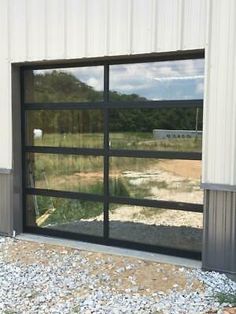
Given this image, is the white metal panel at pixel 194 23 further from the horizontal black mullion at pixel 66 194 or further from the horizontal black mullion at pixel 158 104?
the horizontal black mullion at pixel 66 194

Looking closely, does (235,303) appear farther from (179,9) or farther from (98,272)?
(179,9)

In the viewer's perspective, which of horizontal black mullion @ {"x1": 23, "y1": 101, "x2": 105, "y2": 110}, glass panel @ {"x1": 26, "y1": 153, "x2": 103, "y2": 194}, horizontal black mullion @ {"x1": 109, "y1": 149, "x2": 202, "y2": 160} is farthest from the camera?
glass panel @ {"x1": 26, "y1": 153, "x2": 103, "y2": 194}

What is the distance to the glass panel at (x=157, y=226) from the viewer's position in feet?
15.8

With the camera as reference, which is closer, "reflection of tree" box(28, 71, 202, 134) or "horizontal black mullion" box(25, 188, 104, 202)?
"reflection of tree" box(28, 71, 202, 134)

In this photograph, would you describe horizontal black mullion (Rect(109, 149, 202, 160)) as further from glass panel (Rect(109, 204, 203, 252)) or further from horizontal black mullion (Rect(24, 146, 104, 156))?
glass panel (Rect(109, 204, 203, 252))

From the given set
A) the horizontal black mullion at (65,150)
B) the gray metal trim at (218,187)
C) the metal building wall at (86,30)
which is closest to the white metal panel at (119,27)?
the metal building wall at (86,30)

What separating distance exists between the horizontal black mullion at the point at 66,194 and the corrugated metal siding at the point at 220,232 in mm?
1461

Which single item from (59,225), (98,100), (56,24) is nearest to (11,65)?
(56,24)

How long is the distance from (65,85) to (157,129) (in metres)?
1.37

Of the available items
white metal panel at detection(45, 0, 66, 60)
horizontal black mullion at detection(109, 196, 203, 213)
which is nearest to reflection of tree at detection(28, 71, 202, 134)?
white metal panel at detection(45, 0, 66, 60)

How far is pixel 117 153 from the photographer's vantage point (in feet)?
16.9

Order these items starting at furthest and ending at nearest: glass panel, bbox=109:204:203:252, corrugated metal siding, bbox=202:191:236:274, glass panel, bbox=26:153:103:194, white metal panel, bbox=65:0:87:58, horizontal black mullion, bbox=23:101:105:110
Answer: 1. glass panel, bbox=26:153:103:194
2. horizontal black mullion, bbox=23:101:105:110
3. white metal panel, bbox=65:0:87:58
4. glass panel, bbox=109:204:203:252
5. corrugated metal siding, bbox=202:191:236:274

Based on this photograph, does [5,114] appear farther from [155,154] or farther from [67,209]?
[155,154]

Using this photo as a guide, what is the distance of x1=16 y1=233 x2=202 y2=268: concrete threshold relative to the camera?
4684 mm
